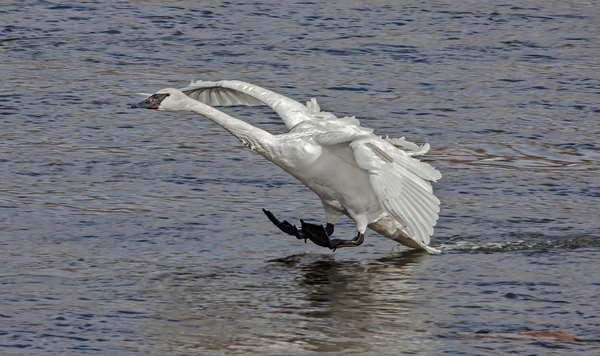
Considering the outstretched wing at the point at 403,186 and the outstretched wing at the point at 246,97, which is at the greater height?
the outstretched wing at the point at 246,97

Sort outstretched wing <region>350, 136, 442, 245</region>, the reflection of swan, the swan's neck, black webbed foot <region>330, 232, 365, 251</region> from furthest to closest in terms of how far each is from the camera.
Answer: black webbed foot <region>330, 232, 365, 251</region> < the swan's neck < outstretched wing <region>350, 136, 442, 245</region> < the reflection of swan

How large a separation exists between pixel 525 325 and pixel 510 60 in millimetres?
9496

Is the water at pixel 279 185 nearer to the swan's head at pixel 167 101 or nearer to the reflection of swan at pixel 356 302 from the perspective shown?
the reflection of swan at pixel 356 302

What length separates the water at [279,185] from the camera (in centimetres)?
708

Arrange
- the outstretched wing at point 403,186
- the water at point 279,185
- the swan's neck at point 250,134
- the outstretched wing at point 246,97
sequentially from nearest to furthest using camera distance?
the water at point 279,185
the outstretched wing at point 403,186
the swan's neck at point 250,134
the outstretched wing at point 246,97

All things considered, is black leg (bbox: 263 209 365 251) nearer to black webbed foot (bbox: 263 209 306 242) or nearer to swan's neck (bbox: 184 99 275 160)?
black webbed foot (bbox: 263 209 306 242)

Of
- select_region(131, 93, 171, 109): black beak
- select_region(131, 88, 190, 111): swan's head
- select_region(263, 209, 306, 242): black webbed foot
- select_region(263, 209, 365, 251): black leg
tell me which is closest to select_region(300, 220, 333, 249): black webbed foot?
select_region(263, 209, 365, 251): black leg

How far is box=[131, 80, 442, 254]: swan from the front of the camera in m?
8.34

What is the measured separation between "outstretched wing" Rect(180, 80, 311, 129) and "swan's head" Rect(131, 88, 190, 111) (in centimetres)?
100

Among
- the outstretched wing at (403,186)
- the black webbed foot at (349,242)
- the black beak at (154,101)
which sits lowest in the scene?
the black webbed foot at (349,242)

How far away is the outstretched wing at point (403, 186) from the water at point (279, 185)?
38 centimetres

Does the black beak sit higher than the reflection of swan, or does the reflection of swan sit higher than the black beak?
the black beak

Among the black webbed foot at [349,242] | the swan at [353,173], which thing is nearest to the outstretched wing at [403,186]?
the swan at [353,173]

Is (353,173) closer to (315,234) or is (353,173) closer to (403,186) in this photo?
(403,186)
